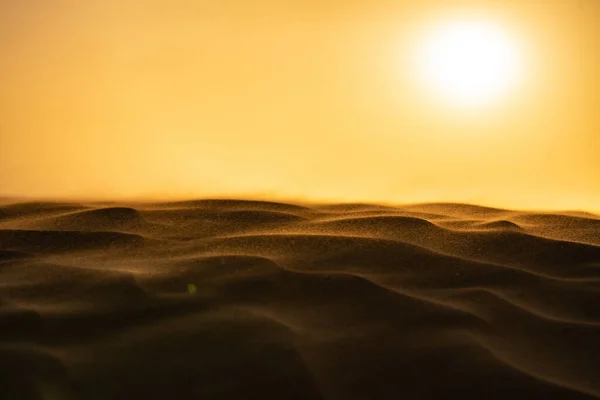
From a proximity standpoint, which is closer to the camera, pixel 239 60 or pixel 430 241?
pixel 430 241

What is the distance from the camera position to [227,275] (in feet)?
4.85

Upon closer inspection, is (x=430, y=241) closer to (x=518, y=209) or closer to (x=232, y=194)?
(x=518, y=209)

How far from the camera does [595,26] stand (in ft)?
7.40

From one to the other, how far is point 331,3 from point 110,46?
0.67 metres

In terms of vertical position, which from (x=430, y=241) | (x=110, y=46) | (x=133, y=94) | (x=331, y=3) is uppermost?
(x=331, y=3)

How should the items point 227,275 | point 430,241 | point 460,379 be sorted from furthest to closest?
point 430,241, point 227,275, point 460,379

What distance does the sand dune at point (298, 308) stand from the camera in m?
1.08

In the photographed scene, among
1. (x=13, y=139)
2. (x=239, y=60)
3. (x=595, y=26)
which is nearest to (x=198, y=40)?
(x=239, y=60)

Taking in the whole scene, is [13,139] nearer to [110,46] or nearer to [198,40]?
[110,46]

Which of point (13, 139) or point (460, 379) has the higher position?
point (13, 139)

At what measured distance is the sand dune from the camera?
42.6 inches

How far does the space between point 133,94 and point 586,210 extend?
138 cm

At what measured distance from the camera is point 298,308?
1.32 m

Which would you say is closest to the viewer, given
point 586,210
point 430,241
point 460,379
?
point 460,379
